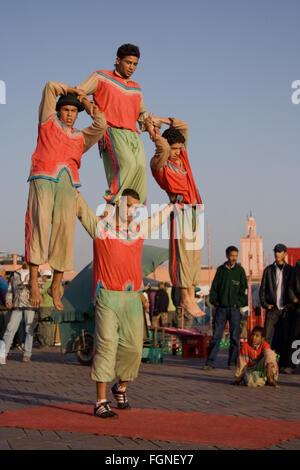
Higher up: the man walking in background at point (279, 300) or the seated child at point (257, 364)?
the man walking in background at point (279, 300)

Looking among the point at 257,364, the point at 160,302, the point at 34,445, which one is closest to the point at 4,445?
the point at 34,445

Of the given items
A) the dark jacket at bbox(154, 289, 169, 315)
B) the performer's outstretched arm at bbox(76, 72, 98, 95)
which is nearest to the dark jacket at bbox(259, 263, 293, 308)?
the performer's outstretched arm at bbox(76, 72, 98, 95)

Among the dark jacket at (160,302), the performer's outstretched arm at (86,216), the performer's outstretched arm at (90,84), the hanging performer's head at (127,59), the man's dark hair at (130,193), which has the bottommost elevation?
the dark jacket at (160,302)

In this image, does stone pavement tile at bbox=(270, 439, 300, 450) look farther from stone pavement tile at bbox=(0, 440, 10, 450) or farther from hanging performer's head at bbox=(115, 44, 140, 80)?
hanging performer's head at bbox=(115, 44, 140, 80)

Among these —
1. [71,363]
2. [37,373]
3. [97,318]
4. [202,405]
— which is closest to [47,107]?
[97,318]

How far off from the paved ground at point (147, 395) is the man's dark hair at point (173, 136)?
302cm

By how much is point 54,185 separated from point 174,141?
1.71 m

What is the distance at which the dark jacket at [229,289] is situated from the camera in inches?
535

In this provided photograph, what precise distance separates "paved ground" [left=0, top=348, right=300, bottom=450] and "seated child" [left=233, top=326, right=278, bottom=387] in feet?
0.78

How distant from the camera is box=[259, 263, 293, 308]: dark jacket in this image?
44.3ft

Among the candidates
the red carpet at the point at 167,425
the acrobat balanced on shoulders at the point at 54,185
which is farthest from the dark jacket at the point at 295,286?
the acrobat balanced on shoulders at the point at 54,185

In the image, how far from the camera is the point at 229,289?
44.5 feet

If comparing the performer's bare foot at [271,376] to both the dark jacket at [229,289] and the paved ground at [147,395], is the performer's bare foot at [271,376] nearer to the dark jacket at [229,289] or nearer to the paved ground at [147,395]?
the paved ground at [147,395]

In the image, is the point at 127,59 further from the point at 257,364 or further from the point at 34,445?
the point at 257,364
